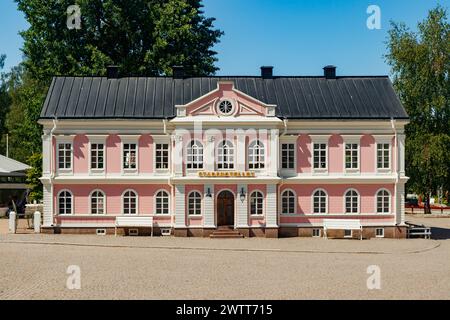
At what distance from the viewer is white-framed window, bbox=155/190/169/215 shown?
34188 millimetres

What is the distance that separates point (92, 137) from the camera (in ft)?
112

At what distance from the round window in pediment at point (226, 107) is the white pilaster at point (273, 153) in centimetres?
245

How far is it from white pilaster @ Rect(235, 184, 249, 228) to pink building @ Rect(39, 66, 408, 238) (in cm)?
7

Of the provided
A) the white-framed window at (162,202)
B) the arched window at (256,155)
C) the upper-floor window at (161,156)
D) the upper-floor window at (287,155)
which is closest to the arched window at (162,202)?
the white-framed window at (162,202)

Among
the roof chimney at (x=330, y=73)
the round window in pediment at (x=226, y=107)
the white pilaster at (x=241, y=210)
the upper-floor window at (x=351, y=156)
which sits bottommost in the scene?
the white pilaster at (x=241, y=210)

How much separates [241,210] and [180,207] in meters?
3.17

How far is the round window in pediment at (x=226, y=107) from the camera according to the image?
3328 centimetres

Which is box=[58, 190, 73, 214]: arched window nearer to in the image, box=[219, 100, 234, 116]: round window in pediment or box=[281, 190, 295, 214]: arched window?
box=[219, 100, 234, 116]: round window in pediment

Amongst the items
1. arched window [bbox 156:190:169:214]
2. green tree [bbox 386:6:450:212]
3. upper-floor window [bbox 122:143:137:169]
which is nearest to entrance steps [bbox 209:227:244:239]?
arched window [bbox 156:190:169:214]

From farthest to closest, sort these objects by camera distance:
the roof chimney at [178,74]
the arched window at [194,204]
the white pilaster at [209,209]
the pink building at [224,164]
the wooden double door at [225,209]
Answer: the roof chimney at [178,74], the wooden double door at [225,209], the arched window at [194,204], the pink building at [224,164], the white pilaster at [209,209]

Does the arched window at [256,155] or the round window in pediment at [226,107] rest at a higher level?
the round window in pediment at [226,107]

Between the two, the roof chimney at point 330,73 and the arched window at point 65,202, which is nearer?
the arched window at point 65,202

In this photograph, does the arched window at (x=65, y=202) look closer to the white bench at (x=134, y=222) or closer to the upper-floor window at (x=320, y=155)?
Answer: the white bench at (x=134, y=222)

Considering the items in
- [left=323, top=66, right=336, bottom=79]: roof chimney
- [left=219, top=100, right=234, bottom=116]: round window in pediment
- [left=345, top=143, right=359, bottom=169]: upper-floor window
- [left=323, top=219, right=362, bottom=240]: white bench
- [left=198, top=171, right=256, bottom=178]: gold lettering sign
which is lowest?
[left=323, top=219, right=362, bottom=240]: white bench
